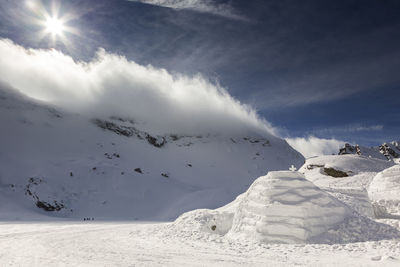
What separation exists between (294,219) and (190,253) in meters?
4.41

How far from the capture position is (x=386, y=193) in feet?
46.5

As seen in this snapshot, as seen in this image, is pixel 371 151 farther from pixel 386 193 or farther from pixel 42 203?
pixel 42 203

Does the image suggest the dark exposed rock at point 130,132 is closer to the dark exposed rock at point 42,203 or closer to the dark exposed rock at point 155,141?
the dark exposed rock at point 155,141

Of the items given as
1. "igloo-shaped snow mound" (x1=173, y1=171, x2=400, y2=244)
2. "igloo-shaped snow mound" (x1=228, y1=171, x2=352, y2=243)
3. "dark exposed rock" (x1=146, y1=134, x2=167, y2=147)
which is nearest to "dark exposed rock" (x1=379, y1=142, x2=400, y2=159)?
"dark exposed rock" (x1=146, y1=134, x2=167, y2=147)

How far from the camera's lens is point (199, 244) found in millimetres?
9180

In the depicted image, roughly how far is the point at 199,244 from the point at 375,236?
6514mm

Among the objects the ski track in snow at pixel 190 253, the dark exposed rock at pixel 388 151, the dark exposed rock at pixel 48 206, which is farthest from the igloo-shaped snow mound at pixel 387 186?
the dark exposed rock at pixel 388 151

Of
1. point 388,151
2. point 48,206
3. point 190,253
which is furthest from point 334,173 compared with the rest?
point 388,151

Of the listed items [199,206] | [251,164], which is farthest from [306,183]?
[251,164]

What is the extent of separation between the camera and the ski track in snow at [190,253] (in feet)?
21.8

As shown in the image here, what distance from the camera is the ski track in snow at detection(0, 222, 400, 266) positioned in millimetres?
6637

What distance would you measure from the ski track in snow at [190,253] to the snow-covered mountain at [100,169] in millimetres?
16627

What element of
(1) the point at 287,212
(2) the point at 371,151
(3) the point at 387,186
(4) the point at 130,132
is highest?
(2) the point at 371,151

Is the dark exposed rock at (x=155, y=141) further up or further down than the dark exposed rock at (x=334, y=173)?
further up
